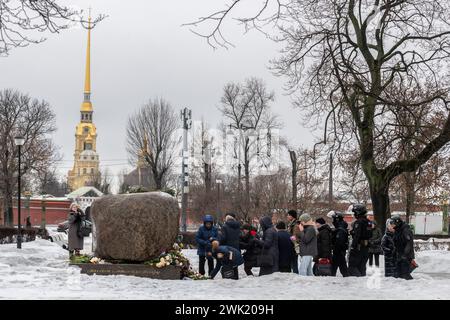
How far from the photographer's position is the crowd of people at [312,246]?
15.5 metres

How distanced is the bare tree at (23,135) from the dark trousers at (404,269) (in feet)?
123

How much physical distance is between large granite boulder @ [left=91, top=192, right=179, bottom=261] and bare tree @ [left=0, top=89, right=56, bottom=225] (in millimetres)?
34522

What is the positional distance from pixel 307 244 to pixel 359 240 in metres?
1.33

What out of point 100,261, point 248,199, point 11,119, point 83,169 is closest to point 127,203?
point 100,261

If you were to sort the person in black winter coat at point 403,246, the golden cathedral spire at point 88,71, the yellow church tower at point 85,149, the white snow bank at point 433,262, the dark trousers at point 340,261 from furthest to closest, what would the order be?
the yellow church tower at point 85,149
the golden cathedral spire at point 88,71
the white snow bank at point 433,262
the dark trousers at point 340,261
the person in black winter coat at point 403,246

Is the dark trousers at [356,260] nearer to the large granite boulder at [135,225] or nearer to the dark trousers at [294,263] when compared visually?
the dark trousers at [294,263]

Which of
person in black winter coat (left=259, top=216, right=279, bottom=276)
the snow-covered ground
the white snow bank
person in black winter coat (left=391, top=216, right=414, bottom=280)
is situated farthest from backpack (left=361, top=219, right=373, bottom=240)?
the white snow bank

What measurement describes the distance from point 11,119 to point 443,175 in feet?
104

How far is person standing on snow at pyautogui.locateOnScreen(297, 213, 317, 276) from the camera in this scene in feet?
51.4

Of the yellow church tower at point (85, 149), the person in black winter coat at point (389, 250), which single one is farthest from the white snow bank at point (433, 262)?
the yellow church tower at point (85, 149)

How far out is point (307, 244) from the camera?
51.7 feet

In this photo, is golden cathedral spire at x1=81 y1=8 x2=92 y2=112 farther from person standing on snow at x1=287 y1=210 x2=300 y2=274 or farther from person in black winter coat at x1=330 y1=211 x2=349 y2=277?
person in black winter coat at x1=330 y1=211 x2=349 y2=277
